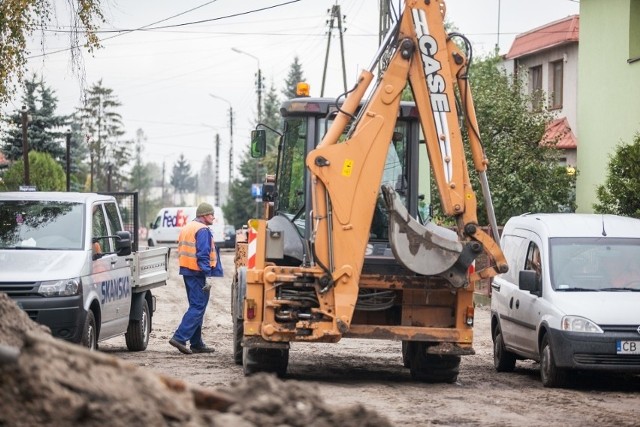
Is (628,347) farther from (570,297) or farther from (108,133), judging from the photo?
(108,133)

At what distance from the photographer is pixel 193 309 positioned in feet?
53.7

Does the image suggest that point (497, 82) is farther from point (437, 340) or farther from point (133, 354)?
point (437, 340)

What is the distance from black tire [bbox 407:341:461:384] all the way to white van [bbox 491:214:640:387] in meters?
1.00

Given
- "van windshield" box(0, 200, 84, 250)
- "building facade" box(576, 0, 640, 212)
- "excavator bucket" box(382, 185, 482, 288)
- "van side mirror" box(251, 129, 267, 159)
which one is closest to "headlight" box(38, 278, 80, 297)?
"van windshield" box(0, 200, 84, 250)

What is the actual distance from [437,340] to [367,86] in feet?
8.70

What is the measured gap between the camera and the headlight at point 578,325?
13.1 m

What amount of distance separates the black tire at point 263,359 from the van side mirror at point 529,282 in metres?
2.80

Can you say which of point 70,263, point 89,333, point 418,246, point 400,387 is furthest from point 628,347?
point 70,263

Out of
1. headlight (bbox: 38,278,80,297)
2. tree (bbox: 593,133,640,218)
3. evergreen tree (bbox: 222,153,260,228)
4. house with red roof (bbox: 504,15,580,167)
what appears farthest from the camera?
evergreen tree (bbox: 222,153,260,228)

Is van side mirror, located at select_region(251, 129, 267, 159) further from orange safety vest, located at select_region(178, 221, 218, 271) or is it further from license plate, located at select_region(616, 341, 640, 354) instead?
license plate, located at select_region(616, 341, 640, 354)

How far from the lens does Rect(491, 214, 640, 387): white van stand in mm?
13055

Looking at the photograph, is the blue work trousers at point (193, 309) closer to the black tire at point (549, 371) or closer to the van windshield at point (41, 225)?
the van windshield at point (41, 225)

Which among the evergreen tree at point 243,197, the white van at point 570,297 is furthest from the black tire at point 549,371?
the evergreen tree at point 243,197

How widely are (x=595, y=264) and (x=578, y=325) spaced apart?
4.21ft
